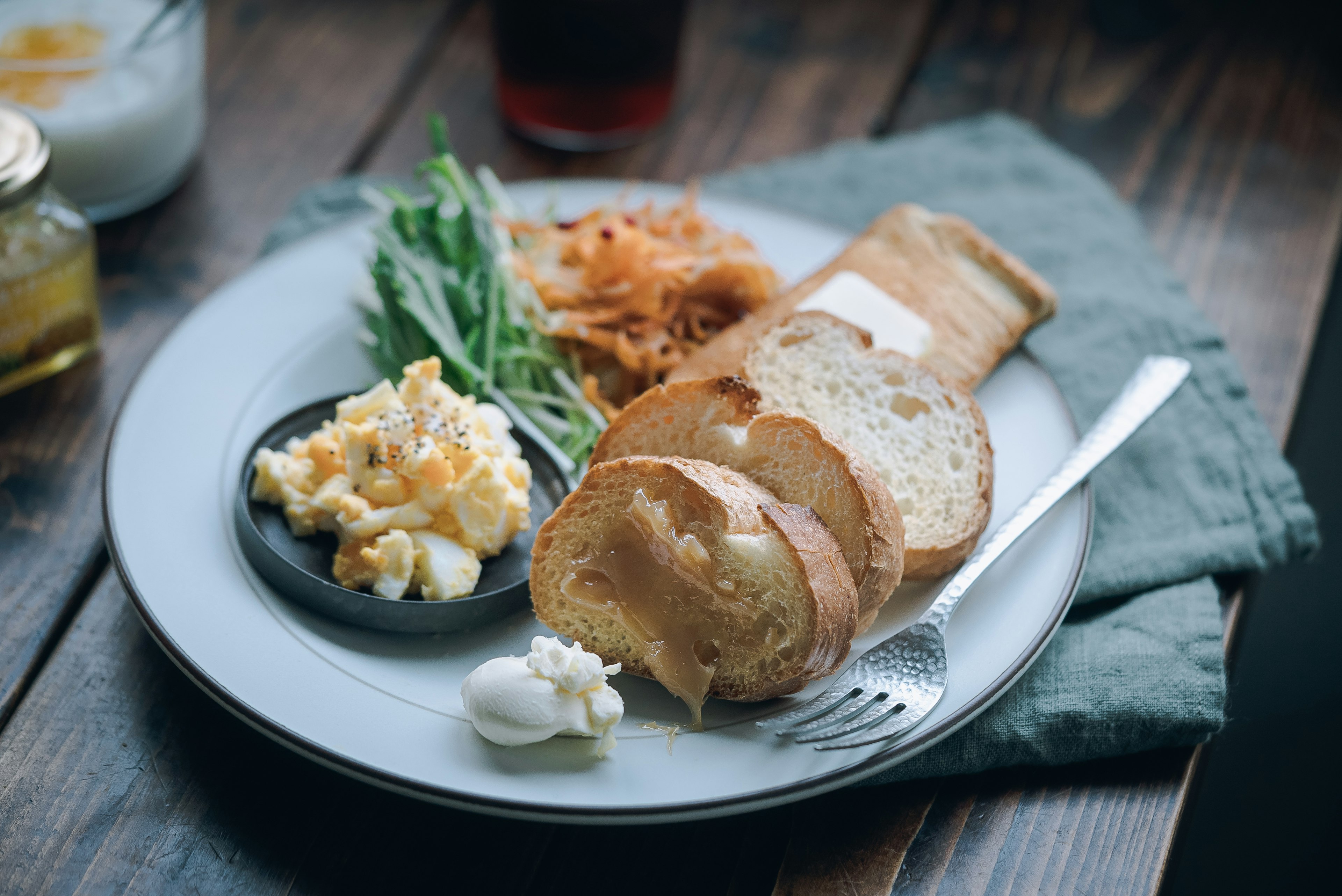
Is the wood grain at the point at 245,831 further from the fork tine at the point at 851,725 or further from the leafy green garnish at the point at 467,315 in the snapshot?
the leafy green garnish at the point at 467,315

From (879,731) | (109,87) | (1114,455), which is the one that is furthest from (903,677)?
(109,87)

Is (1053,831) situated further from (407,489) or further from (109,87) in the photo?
(109,87)

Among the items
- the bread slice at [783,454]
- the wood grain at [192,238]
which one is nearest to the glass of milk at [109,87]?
the wood grain at [192,238]

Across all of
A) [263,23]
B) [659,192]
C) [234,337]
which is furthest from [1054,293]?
[263,23]

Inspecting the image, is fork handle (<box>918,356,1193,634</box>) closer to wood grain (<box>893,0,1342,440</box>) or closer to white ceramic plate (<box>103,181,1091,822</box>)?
white ceramic plate (<box>103,181,1091,822</box>)

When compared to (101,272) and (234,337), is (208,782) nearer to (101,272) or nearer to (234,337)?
(234,337)

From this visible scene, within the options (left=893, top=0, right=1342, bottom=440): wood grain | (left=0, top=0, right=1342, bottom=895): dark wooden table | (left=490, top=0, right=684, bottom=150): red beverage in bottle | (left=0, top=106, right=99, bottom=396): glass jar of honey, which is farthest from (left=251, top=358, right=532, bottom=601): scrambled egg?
(left=893, top=0, right=1342, bottom=440): wood grain
